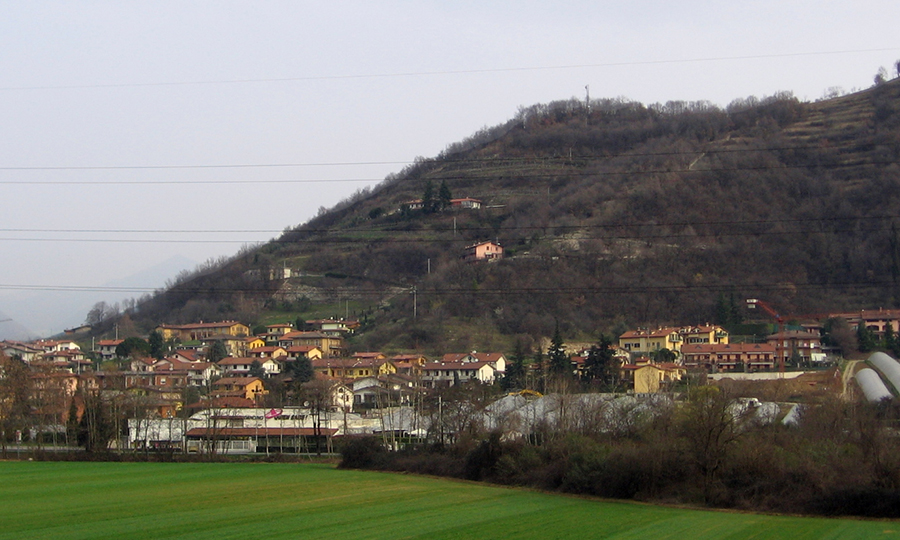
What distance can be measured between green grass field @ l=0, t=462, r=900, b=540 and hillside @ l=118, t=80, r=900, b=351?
35.9 metres

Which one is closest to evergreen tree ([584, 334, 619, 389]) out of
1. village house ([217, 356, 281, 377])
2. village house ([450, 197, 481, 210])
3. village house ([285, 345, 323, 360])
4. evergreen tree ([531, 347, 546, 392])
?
evergreen tree ([531, 347, 546, 392])

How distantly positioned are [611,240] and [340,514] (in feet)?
301

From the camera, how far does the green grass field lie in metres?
22.4

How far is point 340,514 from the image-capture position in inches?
1001

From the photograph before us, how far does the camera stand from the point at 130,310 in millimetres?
145500

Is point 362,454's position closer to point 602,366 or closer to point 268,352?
point 602,366

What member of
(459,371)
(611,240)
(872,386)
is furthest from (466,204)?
(872,386)

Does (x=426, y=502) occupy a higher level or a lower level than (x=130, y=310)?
lower

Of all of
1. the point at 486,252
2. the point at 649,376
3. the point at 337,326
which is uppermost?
the point at 486,252

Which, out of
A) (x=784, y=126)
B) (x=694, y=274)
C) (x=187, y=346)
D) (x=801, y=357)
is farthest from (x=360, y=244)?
(x=784, y=126)

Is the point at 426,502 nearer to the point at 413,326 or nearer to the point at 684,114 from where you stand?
the point at 413,326

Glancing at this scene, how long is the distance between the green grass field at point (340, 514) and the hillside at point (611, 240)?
118 ft

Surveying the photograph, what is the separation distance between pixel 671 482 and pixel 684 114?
166 m

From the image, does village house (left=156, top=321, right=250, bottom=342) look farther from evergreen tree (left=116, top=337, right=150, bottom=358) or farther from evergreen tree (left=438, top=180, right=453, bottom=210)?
evergreen tree (left=438, top=180, right=453, bottom=210)
